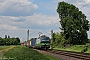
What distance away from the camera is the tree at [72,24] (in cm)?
9194

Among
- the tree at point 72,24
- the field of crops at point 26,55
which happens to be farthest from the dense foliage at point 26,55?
the tree at point 72,24

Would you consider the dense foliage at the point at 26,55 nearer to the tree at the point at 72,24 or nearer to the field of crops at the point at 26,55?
the field of crops at the point at 26,55

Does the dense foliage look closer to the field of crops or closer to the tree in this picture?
the field of crops

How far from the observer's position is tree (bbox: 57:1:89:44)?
3620 inches

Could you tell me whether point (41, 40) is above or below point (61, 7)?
below

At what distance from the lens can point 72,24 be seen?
92250mm

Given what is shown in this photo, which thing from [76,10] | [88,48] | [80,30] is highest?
[76,10]

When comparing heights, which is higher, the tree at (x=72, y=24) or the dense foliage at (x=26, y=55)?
the tree at (x=72, y=24)

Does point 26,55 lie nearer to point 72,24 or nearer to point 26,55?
point 26,55

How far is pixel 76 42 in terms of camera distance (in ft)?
310

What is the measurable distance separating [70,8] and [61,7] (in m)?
3.88

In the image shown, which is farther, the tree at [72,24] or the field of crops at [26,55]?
the tree at [72,24]

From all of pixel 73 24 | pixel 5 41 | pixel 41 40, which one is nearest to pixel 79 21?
pixel 73 24

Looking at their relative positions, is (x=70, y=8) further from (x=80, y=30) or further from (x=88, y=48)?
(x=88, y=48)
